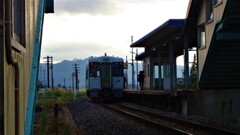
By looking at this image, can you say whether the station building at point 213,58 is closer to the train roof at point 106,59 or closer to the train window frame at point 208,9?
the train window frame at point 208,9

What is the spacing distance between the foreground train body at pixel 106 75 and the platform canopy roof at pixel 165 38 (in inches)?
91.2

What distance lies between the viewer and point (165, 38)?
87.6ft

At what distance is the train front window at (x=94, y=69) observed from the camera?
30672 mm

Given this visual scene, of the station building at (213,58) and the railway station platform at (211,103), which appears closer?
the station building at (213,58)

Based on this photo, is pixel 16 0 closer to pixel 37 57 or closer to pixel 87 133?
pixel 37 57

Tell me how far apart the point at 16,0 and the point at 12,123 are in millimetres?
1136

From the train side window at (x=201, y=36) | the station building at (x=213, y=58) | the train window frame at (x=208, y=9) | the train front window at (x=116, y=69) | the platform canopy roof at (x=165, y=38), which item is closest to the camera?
the station building at (x=213, y=58)

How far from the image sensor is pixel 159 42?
2823 cm

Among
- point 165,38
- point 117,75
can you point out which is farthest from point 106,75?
point 165,38

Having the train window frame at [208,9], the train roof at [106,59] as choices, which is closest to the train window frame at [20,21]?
the train window frame at [208,9]

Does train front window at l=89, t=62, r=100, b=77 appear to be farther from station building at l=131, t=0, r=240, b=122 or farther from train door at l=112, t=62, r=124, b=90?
station building at l=131, t=0, r=240, b=122

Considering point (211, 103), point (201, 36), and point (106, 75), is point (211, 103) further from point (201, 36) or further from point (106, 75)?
point (106, 75)

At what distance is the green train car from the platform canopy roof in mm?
15794

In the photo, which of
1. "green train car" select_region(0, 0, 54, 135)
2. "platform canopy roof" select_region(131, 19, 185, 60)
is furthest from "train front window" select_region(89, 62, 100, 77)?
"green train car" select_region(0, 0, 54, 135)
